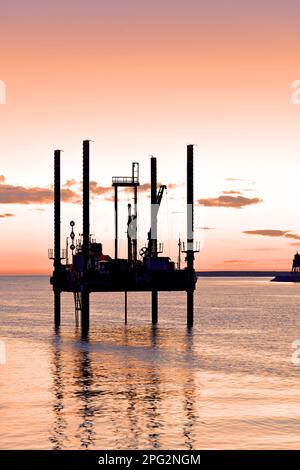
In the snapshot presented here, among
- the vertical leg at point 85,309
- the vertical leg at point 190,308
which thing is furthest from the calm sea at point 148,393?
the vertical leg at point 190,308

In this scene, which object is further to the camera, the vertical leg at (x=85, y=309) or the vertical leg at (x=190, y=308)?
the vertical leg at (x=190, y=308)

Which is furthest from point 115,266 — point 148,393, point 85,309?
point 148,393

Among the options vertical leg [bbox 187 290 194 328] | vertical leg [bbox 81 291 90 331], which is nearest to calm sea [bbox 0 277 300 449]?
vertical leg [bbox 81 291 90 331]

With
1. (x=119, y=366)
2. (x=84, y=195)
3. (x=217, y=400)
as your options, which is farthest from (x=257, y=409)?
(x=84, y=195)

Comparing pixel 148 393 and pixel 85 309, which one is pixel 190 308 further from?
pixel 148 393

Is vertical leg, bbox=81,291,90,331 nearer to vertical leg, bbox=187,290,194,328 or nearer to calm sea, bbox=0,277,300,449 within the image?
calm sea, bbox=0,277,300,449

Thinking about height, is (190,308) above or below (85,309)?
below

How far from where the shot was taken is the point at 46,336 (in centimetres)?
7788

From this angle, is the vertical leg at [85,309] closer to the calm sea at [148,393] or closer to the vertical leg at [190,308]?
the calm sea at [148,393]

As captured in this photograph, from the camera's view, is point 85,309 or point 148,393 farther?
point 85,309

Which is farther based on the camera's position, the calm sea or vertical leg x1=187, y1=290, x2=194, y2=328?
vertical leg x1=187, y1=290, x2=194, y2=328
